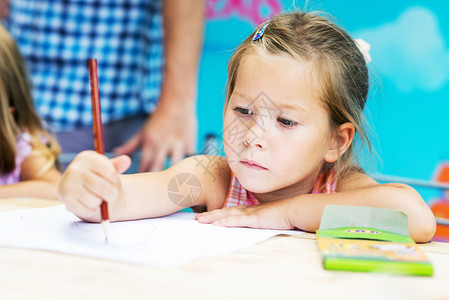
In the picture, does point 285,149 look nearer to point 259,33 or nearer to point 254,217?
point 254,217

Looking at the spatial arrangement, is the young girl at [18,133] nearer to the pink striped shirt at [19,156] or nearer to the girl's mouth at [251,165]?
the pink striped shirt at [19,156]

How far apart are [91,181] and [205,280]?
0.25 m

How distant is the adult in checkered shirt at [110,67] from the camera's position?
1947mm

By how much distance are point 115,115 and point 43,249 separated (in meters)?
1.40

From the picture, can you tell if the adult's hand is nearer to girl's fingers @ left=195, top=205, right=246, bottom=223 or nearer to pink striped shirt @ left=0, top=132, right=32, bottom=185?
pink striped shirt @ left=0, top=132, right=32, bottom=185

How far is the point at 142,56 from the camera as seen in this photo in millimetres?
2043

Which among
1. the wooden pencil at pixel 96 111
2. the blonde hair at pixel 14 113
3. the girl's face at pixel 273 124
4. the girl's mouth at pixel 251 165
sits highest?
the wooden pencil at pixel 96 111

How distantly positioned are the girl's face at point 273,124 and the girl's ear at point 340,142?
4cm

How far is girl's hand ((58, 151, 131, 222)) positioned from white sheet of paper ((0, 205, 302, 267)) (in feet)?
0.15

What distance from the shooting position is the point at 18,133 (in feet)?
5.26

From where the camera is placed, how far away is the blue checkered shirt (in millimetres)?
1954

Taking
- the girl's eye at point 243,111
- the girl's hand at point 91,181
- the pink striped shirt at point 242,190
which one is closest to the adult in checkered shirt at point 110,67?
the pink striped shirt at point 242,190

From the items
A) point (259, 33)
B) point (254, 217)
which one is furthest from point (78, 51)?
point (254, 217)

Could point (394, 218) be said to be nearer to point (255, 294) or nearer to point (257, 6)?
point (255, 294)
